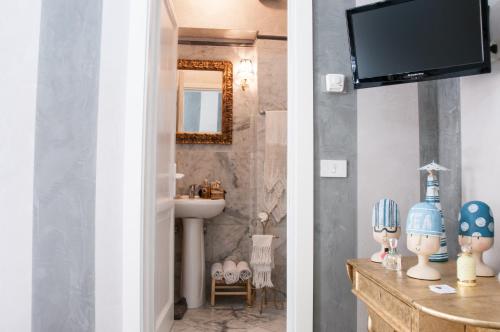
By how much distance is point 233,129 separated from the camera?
3.71m

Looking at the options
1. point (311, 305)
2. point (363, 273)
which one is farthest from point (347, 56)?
point (311, 305)

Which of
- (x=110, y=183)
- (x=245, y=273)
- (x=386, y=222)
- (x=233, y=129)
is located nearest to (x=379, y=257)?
(x=386, y=222)

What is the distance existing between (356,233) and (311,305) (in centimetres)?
46

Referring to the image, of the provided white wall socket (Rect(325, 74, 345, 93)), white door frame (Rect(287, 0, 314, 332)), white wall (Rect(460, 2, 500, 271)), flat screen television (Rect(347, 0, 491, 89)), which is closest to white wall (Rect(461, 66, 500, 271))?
white wall (Rect(460, 2, 500, 271))

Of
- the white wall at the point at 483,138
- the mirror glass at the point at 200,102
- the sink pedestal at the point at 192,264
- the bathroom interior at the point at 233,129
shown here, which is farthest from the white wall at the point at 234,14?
the white wall at the point at 483,138

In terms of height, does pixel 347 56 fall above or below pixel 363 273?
above

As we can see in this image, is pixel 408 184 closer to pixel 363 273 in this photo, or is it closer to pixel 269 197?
pixel 363 273

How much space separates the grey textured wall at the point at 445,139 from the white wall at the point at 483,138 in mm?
56

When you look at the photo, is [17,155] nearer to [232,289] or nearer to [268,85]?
[232,289]

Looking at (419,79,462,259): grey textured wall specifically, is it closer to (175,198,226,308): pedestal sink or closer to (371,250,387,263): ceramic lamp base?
(371,250,387,263): ceramic lamp base

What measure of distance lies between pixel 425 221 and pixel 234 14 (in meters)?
3.02

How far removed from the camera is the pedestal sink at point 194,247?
3.15m

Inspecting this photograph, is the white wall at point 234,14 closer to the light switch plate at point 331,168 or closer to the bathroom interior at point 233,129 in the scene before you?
the bathroom interior at point 233,129

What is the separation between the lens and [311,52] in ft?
6.52
